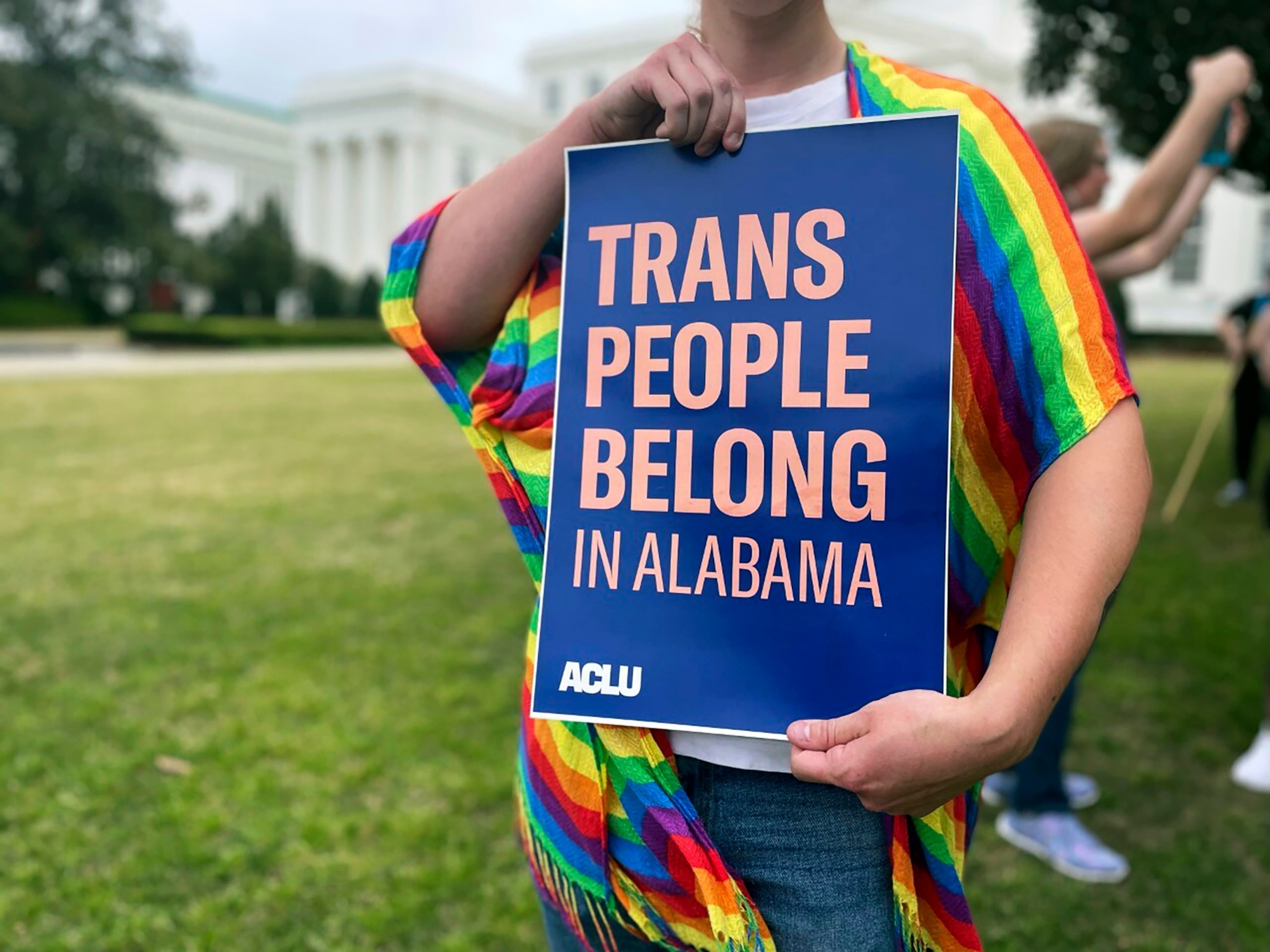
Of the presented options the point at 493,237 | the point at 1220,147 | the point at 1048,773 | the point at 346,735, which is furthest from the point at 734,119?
the point at 346,735

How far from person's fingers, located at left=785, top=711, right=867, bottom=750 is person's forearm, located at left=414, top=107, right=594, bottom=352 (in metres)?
0.56

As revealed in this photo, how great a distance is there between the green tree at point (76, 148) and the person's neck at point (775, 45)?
39570 mm

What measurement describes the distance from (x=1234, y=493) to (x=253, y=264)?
3979 cm

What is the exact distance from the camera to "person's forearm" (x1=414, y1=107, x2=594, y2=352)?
1.13 metres

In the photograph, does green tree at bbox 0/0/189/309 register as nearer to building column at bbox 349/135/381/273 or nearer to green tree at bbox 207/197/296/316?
green tree at bbox 207/197/296/316

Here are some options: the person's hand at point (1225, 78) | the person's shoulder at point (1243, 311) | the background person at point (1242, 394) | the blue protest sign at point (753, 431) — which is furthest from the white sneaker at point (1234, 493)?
the blue protest sign at point (753, 431)

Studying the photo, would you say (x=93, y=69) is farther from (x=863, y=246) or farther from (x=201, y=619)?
(x=863, y=246)

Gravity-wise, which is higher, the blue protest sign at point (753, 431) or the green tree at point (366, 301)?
the green tree at point (366, 301)

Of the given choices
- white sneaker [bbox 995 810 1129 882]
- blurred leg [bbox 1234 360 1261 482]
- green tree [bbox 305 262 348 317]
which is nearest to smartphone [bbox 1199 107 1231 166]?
white sneaker [bbox 995 810 1129 882]

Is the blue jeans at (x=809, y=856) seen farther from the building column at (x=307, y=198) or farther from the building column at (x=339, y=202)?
the building column at (x=307, y=198)

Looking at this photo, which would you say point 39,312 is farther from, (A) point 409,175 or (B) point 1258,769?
(B) point 1258,769

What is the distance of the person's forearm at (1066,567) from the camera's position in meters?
0.91

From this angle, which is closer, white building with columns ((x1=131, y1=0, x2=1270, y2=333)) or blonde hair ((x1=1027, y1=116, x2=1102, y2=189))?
blonde hair ((x1=1027, y1=116, x2=1102, y2=189))

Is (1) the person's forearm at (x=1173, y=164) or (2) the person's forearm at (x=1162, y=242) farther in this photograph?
(2) the person's forearm at (x=1162, y=242)
